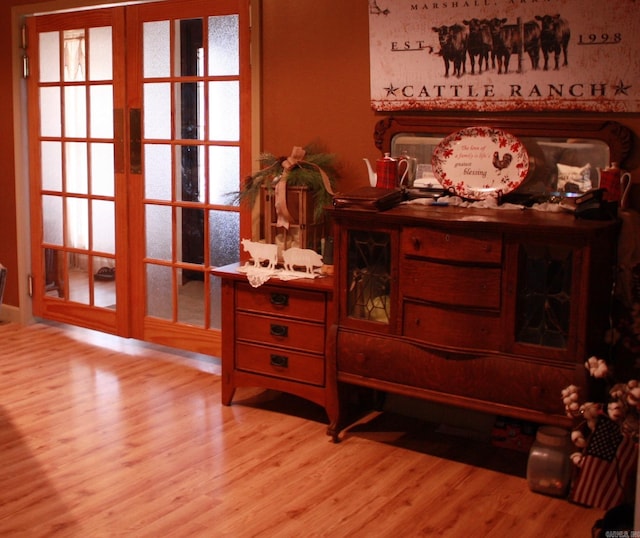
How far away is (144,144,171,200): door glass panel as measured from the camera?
464cm

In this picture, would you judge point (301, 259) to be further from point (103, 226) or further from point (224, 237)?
point (103, 226)

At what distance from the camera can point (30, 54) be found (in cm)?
518

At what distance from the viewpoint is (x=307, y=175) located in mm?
3840

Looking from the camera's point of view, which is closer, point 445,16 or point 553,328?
point 553,328

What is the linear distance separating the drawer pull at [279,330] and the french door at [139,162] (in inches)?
31.2

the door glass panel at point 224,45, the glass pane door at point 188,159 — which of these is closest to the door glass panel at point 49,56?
the glass pane door at point 188,159

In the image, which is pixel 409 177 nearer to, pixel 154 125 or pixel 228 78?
pixel 228 78

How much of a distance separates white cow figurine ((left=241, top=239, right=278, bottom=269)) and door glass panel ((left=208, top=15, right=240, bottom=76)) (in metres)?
0.95

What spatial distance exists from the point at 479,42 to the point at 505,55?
12 cm

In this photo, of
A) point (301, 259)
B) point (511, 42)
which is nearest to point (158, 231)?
point (301, 259)

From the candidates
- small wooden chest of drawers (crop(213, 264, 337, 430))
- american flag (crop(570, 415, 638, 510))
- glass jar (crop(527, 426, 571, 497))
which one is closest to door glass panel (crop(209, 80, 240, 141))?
small wooden chest of drawers (crop(213, 264, 337, 430))

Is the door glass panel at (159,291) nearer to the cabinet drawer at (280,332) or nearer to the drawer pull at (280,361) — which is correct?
the cabinet drawer at (280,332)

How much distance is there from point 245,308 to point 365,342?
655mm

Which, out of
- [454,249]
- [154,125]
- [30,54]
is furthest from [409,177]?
[30,54]
